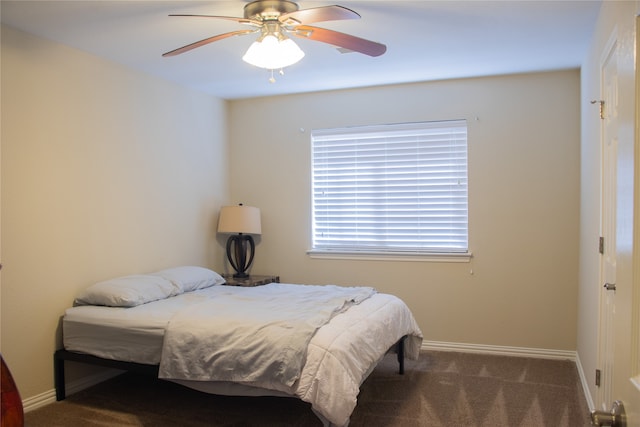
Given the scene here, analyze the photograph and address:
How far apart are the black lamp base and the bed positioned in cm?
103

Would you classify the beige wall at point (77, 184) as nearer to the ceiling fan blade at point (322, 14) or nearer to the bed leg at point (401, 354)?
the ceiling fan blade at point (322, 14)

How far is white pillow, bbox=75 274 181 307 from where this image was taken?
3359 mm

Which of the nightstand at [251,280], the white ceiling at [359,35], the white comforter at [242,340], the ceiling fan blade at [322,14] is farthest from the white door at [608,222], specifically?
the nightstand at [251,280]

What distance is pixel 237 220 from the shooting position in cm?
481

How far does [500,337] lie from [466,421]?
157 cm

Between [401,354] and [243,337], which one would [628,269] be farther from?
[401,354]

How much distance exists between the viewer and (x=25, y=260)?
3.16 metres

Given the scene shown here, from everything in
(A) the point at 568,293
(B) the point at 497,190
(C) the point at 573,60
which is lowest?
(A) the point at 568,293

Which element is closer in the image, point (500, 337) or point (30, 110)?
point (30, 110)

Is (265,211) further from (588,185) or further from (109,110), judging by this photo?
(588,185)

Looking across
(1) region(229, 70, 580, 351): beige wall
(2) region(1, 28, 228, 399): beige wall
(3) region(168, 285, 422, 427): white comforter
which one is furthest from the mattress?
(1) region(229, 70, 580, 351): beige wall

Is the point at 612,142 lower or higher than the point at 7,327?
higher

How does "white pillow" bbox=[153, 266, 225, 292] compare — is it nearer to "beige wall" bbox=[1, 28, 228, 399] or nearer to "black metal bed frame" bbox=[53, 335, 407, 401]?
"beige wall" bbox=[1, 28, 228, 399]

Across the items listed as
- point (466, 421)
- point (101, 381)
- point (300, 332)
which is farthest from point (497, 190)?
point (101, 381)
